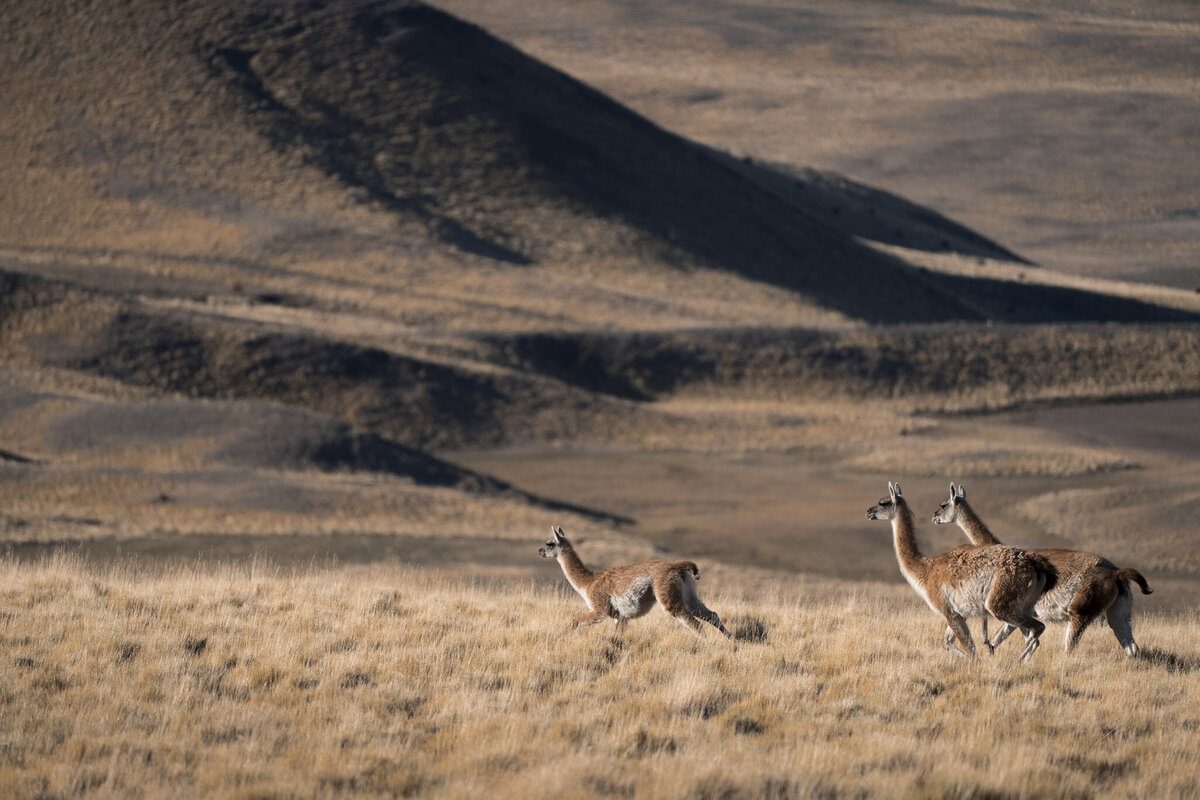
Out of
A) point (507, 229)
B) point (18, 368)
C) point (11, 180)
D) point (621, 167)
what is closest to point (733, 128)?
point (621, 167)

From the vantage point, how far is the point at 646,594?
11.4m

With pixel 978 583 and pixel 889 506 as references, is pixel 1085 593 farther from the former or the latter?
pixel 889 506

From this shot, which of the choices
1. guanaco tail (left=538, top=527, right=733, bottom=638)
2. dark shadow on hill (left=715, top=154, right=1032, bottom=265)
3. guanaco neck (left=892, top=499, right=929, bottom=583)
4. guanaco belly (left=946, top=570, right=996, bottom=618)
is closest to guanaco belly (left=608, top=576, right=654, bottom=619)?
guanaco tail (left=538, top=527, right=733, bottom=638)

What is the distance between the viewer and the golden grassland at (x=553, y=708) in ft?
27.4

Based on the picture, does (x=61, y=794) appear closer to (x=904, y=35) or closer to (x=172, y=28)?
(x=172, y=28)

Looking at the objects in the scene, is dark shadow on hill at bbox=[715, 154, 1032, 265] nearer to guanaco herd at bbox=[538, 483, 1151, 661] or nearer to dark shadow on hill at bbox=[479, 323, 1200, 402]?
dark shadow on hill at bbox=[479, 323, 1200, 402]

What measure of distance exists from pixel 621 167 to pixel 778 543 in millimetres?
61626

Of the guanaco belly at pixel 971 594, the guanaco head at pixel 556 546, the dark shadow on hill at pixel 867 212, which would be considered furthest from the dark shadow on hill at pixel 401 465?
the dark shadow on hill at pixel 867 212

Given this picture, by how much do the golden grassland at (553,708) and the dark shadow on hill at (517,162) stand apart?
6873cm

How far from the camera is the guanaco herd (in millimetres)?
10320

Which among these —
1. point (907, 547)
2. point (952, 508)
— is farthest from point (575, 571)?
point (952, 508)

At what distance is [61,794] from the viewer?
7977 mm

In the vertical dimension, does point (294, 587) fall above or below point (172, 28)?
below

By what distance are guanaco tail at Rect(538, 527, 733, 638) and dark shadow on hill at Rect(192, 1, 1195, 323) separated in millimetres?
68830
